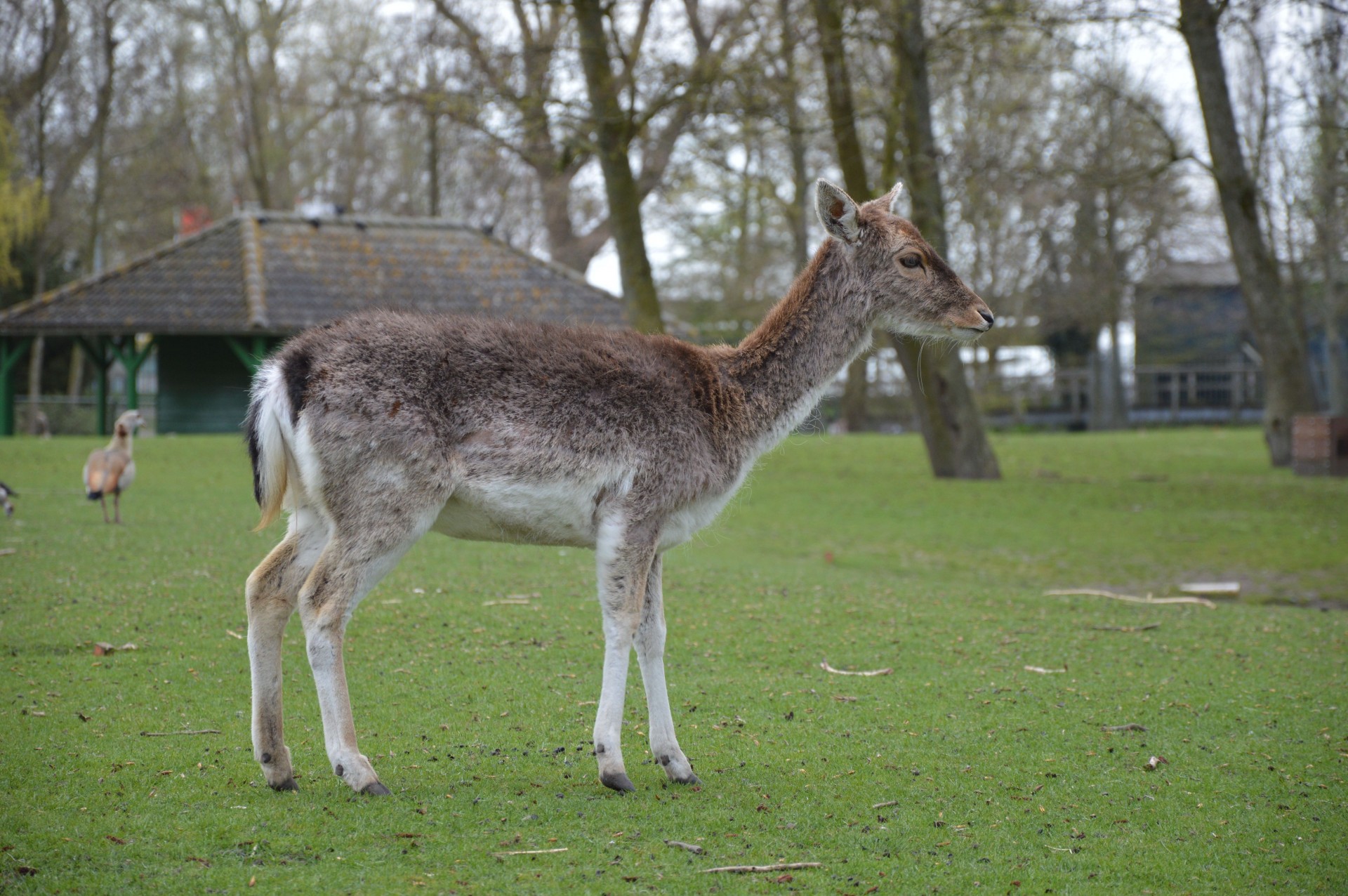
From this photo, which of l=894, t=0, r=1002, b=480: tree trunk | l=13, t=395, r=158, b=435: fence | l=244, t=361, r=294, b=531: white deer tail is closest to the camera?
l=244, t=361, r=294, b=531: white deer tail

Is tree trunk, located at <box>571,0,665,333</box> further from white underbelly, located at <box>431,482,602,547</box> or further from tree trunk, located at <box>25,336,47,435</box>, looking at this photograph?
tree trunk, located at <box>25,336,47,435</box>

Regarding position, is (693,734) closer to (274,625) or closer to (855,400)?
(274,625)

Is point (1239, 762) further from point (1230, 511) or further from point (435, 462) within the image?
point (1230, 511)

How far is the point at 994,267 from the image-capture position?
144ft

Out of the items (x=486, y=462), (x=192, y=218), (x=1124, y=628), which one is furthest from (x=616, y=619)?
(x=192, y=218)

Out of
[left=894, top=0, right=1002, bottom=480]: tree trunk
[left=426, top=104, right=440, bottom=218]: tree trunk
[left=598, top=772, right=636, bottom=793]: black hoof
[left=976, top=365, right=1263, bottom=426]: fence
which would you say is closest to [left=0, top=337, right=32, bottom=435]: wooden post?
[left=426, top=104, right=440, bottom=218]: tree trunk

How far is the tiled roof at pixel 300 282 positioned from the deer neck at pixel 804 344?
22.1 meters

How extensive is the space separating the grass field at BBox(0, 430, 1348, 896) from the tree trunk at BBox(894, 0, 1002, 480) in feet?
26.8

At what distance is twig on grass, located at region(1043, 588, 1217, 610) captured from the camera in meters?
12.2

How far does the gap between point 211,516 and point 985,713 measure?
36.7 feet

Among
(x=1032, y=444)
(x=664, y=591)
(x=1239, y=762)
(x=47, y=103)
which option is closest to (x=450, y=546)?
(x=664, y=591)

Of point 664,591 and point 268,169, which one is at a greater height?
point 268,169

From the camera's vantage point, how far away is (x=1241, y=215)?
2077 centimetres

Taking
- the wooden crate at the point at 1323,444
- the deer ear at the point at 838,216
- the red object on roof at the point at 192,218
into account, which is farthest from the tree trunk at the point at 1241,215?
the red object on roof at the point at 192,218
